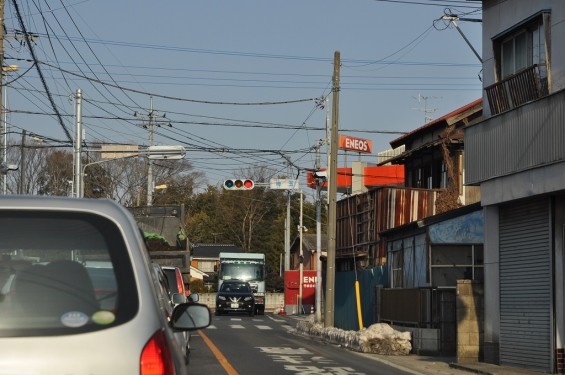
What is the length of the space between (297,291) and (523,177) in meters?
39.9

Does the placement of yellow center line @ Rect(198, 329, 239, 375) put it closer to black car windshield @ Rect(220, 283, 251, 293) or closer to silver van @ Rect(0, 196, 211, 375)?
silver van @ Rect(0, 196, 211, 375)

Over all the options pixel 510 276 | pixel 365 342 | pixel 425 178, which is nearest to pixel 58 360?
pixel 510 276

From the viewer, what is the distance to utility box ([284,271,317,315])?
57344 mm

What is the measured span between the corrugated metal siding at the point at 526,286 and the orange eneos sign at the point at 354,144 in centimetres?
2891

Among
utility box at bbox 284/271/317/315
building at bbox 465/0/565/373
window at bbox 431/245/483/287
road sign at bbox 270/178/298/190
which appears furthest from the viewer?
utility box at bbox 284/271/317/315

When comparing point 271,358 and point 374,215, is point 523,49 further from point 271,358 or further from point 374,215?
point 374,215

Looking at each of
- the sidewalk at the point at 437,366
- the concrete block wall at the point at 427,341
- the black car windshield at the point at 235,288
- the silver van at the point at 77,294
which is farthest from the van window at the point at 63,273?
the black car windshield at the point at 235,288

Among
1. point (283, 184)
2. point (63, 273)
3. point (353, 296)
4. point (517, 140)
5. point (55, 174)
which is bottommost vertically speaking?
point (353, 296)

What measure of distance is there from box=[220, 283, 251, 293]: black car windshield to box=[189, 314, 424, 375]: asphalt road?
21.2m

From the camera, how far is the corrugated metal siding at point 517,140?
18047 mm

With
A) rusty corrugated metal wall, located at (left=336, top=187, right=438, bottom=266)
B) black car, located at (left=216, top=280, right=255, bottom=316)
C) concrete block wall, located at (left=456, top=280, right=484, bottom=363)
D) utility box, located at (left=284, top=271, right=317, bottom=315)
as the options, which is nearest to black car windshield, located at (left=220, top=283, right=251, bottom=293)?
black car, located at (left=216, top=280, right=255, bottom=316)

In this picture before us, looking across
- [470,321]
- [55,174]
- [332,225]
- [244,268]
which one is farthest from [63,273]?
[55,174]

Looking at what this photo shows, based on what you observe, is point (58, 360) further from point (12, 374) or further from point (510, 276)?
point (510, 276)

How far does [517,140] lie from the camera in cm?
1972
